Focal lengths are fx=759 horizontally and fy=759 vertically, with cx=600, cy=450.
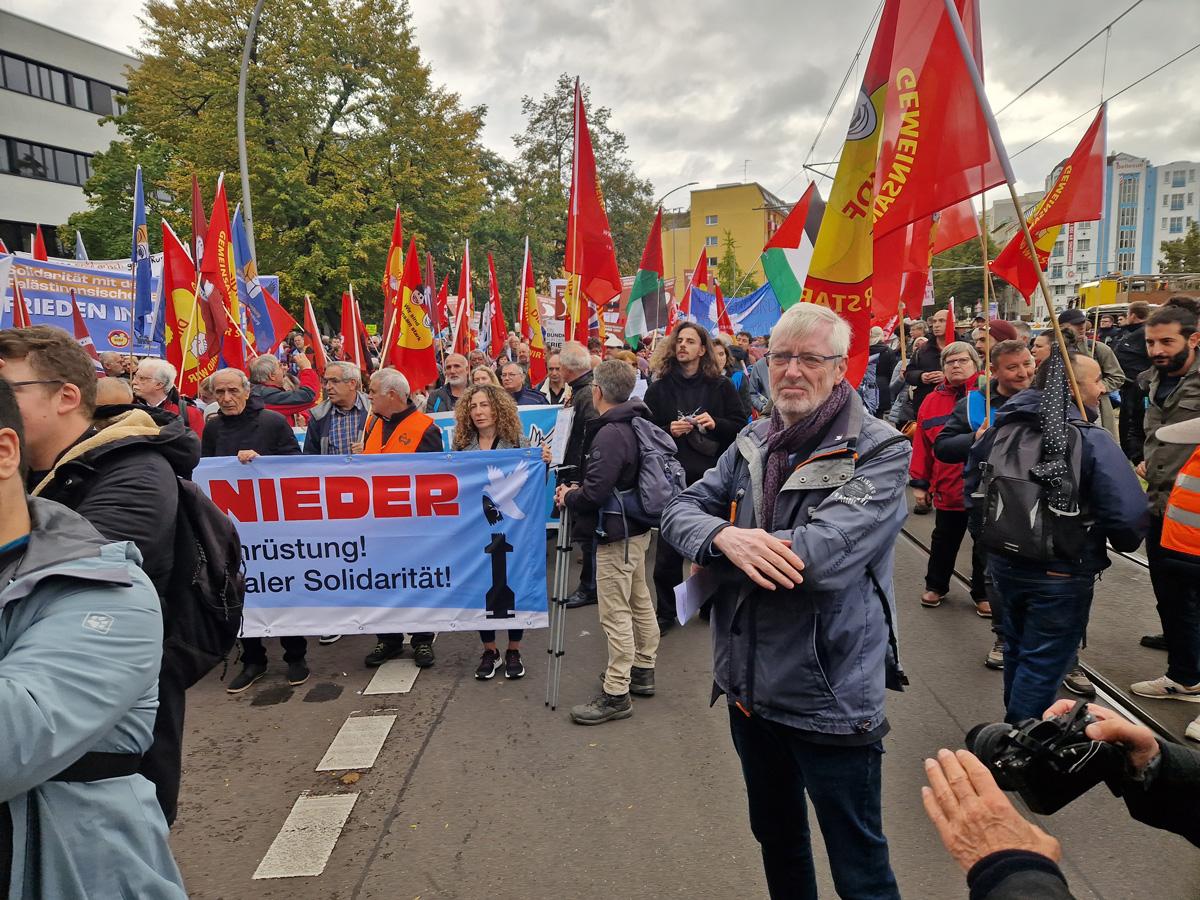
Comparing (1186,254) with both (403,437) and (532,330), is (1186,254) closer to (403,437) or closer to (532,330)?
(532,330)

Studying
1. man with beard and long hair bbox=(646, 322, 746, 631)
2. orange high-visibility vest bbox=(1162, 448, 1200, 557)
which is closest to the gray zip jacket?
orange high-visibility vest bbox=(1162, 448, 1200, 557)

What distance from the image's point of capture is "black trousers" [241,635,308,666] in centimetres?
496

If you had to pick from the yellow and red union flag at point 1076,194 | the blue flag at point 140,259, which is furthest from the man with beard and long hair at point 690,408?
the blue flag at point 140,259

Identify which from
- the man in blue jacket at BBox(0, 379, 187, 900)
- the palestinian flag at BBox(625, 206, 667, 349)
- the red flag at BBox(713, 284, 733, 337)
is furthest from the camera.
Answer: the red flag at BBox(713, 284, 733, 337)

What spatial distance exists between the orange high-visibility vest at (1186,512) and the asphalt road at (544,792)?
1.17 m

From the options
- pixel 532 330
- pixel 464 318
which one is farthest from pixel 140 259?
pixel 532 330

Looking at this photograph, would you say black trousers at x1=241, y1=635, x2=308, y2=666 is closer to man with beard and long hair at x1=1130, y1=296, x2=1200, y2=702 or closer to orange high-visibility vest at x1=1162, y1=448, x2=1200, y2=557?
orange high-visibility vest at x1=1162, y1=448, x2=1200, y2=557

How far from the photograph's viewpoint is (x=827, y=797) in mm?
2088

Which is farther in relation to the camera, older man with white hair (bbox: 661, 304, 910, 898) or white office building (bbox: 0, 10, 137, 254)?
white office building (bbox: 0, 10, 137, 254)

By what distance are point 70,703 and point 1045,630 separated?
336cm

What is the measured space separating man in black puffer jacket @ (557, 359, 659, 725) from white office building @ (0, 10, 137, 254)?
39.9 metres

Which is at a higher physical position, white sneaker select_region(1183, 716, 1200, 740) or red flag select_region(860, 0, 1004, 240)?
red flag select_region(860, 0, 1004, 240)

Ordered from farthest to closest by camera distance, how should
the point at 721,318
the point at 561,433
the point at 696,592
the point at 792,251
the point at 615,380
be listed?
the point at 721,318, the point at 792,251, the point at 561,433, the point at 615,380, the point at 696,592

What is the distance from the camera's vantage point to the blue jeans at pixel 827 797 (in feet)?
6.86
